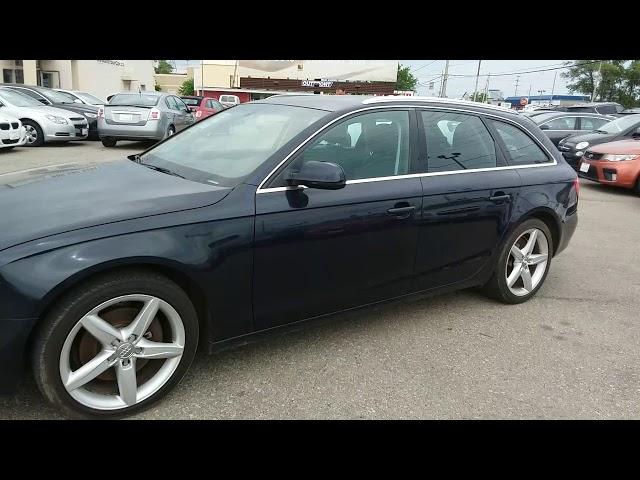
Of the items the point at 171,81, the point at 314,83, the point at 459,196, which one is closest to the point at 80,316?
the point at 459,196

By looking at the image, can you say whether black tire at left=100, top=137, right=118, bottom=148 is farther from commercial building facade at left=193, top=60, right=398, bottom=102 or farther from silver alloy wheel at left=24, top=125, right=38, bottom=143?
commercial building facade at left=193, top=60, right=398, bottom=102

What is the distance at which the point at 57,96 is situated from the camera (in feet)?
48.4

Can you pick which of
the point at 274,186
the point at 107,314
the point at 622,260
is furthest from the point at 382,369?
the point at 622,260

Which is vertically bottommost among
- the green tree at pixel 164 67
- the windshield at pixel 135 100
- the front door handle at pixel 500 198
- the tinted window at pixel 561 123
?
the front door handle at pixel 500 198

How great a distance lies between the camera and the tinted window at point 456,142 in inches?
133

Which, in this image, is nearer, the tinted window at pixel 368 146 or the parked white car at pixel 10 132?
the tinted window at pixel 368 146

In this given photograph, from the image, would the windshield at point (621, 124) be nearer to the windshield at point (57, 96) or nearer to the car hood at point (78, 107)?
the car hood at point (78, 107)

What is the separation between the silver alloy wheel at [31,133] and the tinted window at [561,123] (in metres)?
13.2

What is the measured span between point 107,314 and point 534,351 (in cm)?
270

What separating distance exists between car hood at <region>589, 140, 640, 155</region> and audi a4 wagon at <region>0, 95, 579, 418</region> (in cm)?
682

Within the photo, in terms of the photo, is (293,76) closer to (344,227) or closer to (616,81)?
(616,81)

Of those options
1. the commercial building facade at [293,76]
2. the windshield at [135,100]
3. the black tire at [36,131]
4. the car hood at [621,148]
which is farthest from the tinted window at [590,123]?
the commercial building facade at [293,76]

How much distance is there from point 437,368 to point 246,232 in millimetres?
1490
